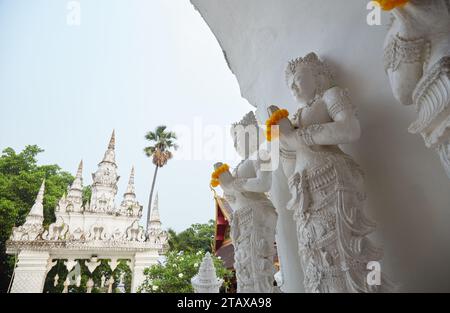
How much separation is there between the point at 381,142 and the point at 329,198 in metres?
0.45

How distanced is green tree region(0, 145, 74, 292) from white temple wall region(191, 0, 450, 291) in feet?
41.0

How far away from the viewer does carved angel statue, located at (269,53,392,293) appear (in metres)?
1.15

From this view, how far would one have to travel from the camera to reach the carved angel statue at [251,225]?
167cm

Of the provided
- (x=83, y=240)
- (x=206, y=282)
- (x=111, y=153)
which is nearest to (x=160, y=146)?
(x=111, y=153)

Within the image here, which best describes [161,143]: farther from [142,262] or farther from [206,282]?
[206,282]

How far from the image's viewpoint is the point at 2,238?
36.2ft

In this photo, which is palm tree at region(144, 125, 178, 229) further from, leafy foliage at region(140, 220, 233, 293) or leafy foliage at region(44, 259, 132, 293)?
leafy foliage at region(140, 220, 233, 293)

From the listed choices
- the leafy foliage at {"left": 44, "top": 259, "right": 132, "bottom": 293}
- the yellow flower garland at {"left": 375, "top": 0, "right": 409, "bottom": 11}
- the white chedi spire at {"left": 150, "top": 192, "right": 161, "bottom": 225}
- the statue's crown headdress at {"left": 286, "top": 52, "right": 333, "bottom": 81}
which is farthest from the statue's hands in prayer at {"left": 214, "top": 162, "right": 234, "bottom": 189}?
the leafy foliage at {"left": 44, "top": 259, "right": 132, "bottom": 293}

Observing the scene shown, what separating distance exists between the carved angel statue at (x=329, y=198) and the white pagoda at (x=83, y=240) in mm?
7741

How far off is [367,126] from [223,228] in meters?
8.43

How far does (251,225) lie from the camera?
1.77 meters

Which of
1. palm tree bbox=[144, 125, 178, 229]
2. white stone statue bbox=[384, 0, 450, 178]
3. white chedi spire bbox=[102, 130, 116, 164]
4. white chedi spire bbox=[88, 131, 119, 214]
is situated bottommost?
white stone statue bbox=[384, 0, 450, 178]
